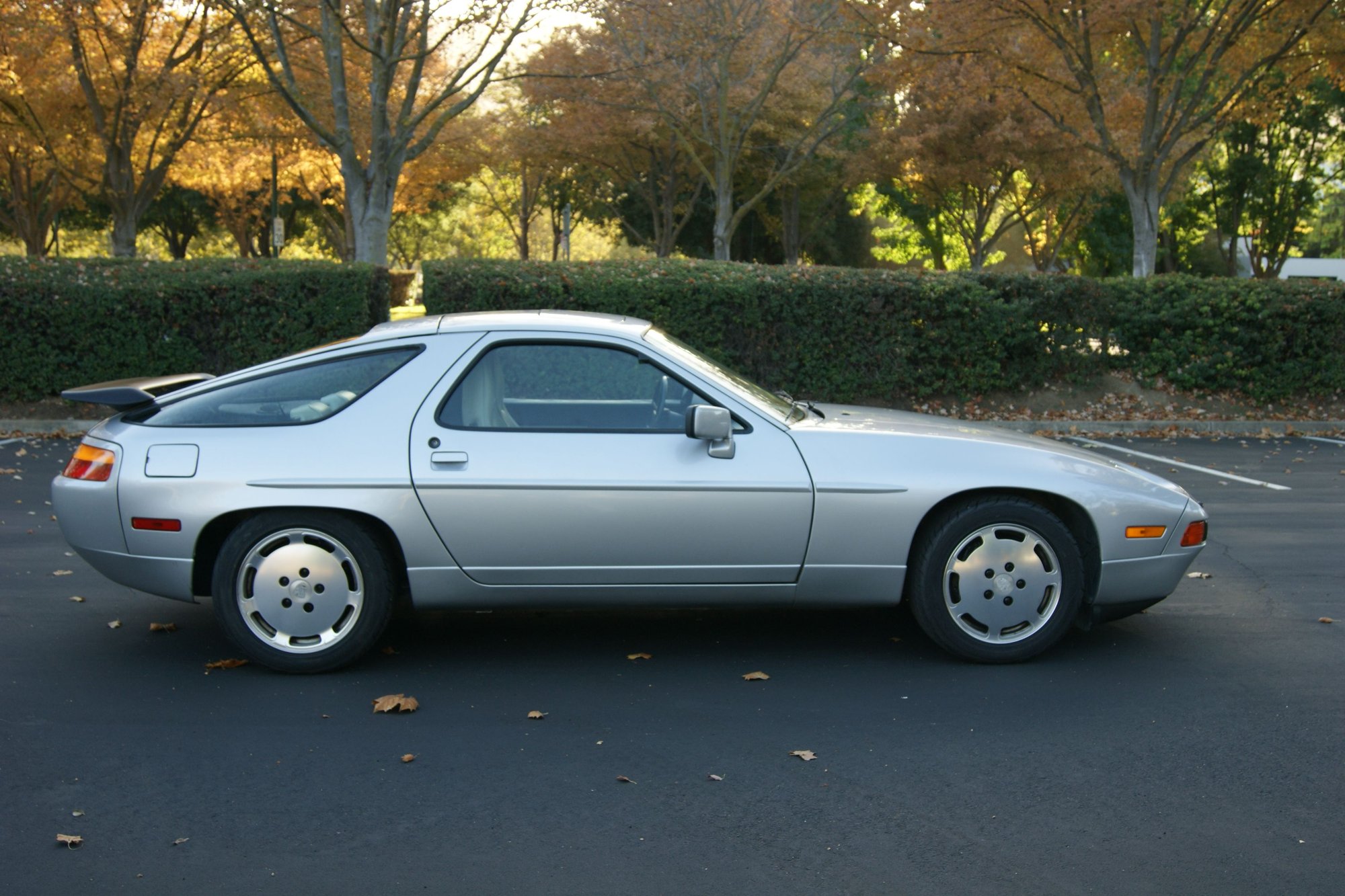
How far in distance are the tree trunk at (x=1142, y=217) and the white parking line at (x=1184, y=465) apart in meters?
6.01

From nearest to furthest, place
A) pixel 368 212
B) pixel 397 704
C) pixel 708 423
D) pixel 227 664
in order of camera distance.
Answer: pixel 397 704 → pixel 708 423 → pixel 227 664 → pixel 368 212

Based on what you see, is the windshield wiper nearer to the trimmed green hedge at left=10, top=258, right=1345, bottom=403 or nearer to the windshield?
the windshield

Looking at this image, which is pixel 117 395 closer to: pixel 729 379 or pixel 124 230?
pixel 729 379

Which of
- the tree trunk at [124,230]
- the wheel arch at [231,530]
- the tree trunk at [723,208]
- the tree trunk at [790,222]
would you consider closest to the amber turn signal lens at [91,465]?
the wheel arch at [231,530]

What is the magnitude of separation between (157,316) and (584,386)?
10.0 metres

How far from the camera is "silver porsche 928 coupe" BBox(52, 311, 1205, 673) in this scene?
493 centimetres

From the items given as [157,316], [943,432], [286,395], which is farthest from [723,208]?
[286,395]

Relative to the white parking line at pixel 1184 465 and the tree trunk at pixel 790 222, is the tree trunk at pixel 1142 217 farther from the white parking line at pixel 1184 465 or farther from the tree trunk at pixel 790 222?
the tree trunk at pixel 790 222

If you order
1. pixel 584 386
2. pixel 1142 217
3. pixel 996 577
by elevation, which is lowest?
pixel 996 577

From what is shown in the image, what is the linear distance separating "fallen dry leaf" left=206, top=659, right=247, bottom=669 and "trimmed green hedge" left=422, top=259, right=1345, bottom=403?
866 cm

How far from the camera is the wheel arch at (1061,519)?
5098 mm

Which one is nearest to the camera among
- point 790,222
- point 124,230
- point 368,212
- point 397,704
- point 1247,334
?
point 397,704

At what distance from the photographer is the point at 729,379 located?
550 centimetres

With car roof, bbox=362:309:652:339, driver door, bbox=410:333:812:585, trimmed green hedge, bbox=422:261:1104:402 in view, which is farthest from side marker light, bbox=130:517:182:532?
trimmed green hedge, bbox=422:261:1104:402
